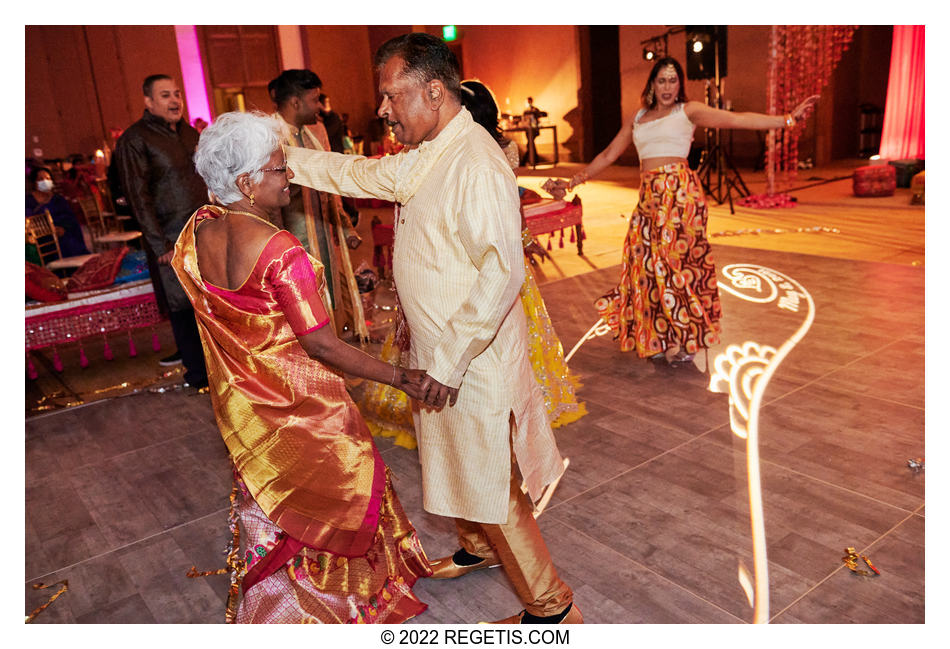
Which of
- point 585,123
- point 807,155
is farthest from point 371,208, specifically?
point 807,155

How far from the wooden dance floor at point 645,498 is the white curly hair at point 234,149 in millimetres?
1316

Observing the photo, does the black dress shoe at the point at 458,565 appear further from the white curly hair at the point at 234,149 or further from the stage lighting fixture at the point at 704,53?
the stage lighting fixture at the point at 704,53

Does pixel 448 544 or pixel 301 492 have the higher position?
pixel 301 492

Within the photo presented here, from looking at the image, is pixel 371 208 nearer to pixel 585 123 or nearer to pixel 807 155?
pixel 585 123

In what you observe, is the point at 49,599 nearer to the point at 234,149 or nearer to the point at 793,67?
the point at 234,149

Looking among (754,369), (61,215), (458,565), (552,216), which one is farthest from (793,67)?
(458,565)

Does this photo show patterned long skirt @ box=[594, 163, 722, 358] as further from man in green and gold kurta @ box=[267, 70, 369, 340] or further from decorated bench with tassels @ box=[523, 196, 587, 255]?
decorated bench with tassels @ box=[523, 196, 587, 255]

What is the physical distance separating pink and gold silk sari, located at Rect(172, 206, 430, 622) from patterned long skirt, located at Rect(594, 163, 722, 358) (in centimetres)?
232

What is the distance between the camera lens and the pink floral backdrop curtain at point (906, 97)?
10.9 metres

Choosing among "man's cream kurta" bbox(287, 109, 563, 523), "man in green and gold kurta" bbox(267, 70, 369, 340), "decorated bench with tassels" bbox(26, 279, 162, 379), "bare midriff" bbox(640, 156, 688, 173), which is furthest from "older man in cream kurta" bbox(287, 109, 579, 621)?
"decorated bench with tassels" bbox(26, 279, 162, 379)

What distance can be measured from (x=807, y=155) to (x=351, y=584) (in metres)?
13.2

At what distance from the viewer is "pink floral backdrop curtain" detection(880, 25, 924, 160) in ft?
35.8

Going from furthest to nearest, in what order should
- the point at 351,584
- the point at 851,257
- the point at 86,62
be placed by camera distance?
the point at 86,62, the point at 851,257, the point at 351,584

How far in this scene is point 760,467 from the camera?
9.37 feet
